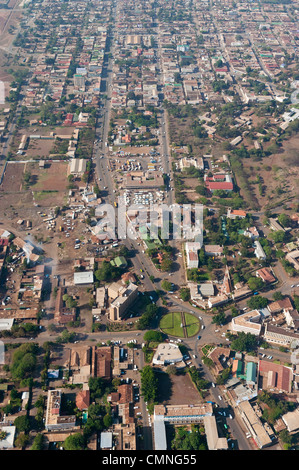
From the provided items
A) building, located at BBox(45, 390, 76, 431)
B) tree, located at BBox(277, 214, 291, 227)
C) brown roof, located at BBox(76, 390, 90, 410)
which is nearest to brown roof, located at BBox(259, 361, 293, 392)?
brown roof, located at BBox(76, 390, 90, 410)

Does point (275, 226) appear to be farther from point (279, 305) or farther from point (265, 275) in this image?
point (279, 305)

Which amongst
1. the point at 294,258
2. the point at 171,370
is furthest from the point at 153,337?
the point at 294,258

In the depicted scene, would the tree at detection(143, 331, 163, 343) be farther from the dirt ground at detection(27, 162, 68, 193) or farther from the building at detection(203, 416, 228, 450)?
the dirt ground at detection(27, 162, 68, 193)

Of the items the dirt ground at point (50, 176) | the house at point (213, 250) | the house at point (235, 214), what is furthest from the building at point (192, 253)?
the dirt ground at point (50, 176)

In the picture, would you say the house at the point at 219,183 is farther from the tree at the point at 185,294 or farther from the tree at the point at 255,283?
the tree at the point at 185,294
